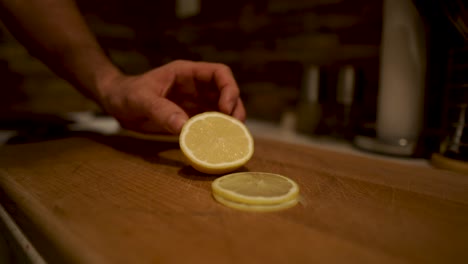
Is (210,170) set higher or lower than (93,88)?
lower

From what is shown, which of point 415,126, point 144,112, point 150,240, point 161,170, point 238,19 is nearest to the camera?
point 150,240

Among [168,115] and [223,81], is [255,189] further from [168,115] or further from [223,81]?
[223,81]

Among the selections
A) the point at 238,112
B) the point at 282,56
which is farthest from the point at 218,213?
the point at 282,56

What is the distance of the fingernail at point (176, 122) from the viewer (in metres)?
0.84

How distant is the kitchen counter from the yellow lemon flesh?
17 millimetres

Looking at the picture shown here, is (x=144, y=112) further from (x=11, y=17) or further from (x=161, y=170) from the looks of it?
(x=11, y=17)

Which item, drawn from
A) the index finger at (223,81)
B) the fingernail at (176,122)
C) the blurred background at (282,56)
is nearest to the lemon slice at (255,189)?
the fingernail at (176,122)

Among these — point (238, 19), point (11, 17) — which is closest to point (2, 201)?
point (11, 17)

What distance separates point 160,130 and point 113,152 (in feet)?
0.61

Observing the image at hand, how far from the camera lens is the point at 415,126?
1059 millimetres

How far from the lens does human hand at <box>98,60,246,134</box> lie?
0.91 m

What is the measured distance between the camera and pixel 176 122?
0.84 metres

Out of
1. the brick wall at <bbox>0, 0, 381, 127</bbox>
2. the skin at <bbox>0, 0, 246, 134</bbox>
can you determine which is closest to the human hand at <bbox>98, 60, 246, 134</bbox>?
the skin at <bbox>0, 0, 246, 134</bbox>

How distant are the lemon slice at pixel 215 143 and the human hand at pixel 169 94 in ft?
0.14
